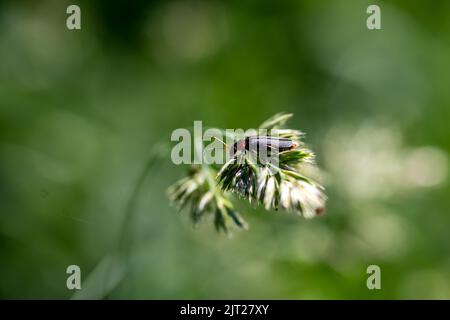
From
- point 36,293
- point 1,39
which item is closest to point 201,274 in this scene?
point 36,293

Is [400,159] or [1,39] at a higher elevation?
[1,39]

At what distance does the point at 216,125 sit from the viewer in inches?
222

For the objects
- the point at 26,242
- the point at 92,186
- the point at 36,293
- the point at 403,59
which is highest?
the point at 403,59

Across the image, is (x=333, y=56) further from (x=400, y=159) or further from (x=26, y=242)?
(x=26, y=242)

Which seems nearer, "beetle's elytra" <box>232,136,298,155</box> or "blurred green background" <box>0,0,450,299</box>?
"beetle's elytra" <box>232,136,298,155</box>

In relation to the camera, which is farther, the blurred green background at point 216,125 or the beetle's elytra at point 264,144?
the blurred green background at point 216,125

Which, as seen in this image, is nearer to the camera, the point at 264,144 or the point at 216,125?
the point at 264,144

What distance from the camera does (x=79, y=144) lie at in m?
5.45

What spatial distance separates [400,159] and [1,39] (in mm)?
3564

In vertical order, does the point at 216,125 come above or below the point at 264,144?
above

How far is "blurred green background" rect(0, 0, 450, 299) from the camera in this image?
4500 millimetres

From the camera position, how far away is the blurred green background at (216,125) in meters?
4.50
